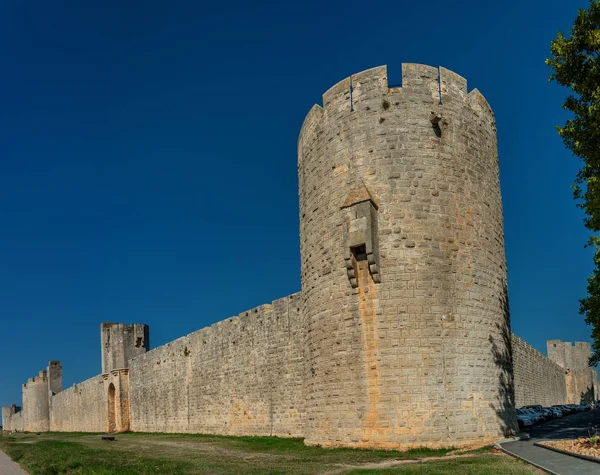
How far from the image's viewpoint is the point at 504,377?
1373cm

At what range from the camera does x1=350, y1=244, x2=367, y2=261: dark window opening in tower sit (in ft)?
43.1

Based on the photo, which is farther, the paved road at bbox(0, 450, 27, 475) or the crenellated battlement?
the crenellated battlement

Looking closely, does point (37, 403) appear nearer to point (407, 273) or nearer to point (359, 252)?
point (359, 252)

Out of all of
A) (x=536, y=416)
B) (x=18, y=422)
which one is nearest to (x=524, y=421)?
(x=536, y=416)

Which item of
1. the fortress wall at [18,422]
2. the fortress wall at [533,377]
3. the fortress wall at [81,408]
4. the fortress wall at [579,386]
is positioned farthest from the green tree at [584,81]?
the fortress wall at [18,422]

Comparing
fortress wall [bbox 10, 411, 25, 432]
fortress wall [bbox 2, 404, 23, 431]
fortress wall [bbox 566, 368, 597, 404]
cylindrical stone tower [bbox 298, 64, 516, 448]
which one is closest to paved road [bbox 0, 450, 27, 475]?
cylindrical stone tower [bbox 298, 64, 516, 448]

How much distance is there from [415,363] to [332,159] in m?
5.20

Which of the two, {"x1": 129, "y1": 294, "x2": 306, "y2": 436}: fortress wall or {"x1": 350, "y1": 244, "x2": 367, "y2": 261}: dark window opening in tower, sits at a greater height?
{"x1": 350, "y1": 244, "x2": 367, "y2": 261}: dark window opening in tower

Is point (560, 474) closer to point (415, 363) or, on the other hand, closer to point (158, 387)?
point (415, 363)

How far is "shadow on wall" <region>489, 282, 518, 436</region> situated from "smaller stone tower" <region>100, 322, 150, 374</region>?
26293 mm

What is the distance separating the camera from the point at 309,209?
600 inches

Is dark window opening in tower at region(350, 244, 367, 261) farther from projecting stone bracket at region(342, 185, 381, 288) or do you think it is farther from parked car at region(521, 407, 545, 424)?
parked car at region(521, 407, 545, 424)

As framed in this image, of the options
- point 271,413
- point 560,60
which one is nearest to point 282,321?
point 271,413

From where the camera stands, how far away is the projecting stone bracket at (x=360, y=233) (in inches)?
506
